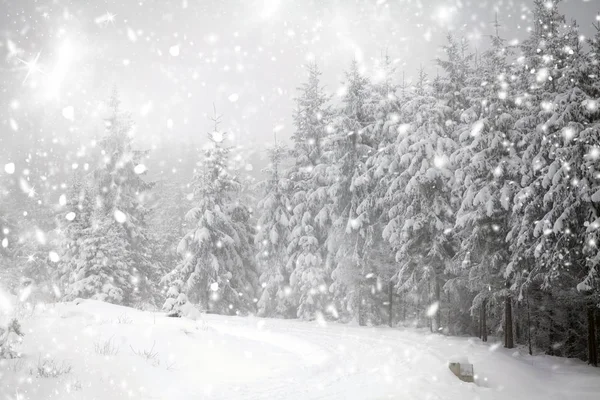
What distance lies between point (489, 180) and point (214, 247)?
742 inches

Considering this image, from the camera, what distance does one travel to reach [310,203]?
89.5 feet

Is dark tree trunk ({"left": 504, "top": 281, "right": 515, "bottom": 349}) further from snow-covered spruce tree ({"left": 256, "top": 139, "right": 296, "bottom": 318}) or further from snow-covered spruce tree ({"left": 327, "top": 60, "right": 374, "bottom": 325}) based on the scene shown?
snow-covered spruce tree ({"left": 256, "top": 139, "right": 296, "bottom": 318})

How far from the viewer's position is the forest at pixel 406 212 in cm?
1584

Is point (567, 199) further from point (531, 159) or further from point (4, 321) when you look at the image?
point (4, 321)

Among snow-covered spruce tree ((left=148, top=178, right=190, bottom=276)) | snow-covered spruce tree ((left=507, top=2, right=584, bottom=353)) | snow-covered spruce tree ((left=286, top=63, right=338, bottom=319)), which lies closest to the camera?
snow-covered spruce tree ((left=507, top=2, right=584, bottom=353))

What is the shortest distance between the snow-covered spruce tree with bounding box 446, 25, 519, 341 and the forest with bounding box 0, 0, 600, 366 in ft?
0.27

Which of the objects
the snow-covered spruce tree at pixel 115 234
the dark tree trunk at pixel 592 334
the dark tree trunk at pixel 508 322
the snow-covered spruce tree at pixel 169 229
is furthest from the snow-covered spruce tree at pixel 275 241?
the dark tree trunk at pixel 592 334

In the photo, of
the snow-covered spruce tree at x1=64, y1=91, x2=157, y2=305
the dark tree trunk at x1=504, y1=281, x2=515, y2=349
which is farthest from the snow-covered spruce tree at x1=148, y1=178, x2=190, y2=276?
the dark tree trunk at x1=504, y1=281, x2=515, y2=349

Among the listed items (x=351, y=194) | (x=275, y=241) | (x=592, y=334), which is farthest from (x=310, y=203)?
(x=592, y=334)

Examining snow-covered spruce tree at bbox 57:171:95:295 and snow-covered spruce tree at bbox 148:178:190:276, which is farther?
snow-covered spruce tree at bbox 148:178:190:276

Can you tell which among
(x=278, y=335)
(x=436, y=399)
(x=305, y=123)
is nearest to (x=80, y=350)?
(x=436, y=399)

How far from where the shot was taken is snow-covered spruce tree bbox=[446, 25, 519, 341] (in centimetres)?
1798

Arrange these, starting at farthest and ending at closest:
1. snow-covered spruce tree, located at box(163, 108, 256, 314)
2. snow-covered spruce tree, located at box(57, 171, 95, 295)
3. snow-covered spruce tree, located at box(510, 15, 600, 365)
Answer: snow-covered spruce tree, located at box(57, 171, 95, 295) < snow-covered spruce tree, located at box(163, 108, 256, 314) < snow-covered spruce tree, located at box(510, 15, 600, 365)

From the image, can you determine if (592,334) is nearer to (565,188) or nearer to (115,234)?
(565,188)
